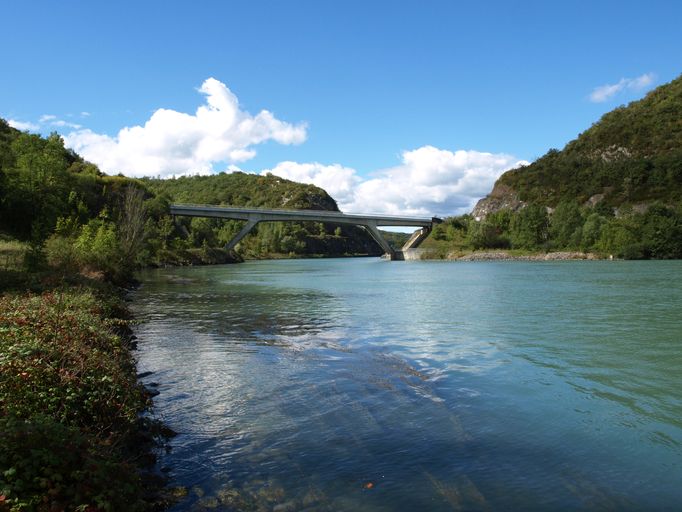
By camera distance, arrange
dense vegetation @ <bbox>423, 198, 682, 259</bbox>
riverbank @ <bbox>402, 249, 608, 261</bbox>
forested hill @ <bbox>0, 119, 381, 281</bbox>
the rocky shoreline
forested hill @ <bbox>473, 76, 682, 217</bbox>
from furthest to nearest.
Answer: forested hill @ <bbox>473, 76, 682, 217</bbox> < riverbank @ <bbox>402, 249, 608, 261</bbox> < the rocky shoreline < dense vegetation @ <bbox>423, 198, 682, 259</bbox> < forested hill @ <bbox>0, 119, 381, 281</bbox>

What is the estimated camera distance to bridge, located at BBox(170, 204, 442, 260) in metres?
117

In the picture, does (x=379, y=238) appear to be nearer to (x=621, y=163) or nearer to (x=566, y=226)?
(x=566, y=226)

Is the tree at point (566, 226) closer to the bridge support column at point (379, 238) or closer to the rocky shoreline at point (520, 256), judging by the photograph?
the rocky shoreline at point (520, 256)

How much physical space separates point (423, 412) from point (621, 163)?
160434 mm

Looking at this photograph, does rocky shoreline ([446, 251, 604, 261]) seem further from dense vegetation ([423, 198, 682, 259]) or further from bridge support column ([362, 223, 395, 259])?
bridge support column ([362, 223, 395, 259])

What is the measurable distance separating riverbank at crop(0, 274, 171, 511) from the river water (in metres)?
0.80

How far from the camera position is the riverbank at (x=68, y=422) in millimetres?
5109

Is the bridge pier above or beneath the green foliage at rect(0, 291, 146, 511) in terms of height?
above

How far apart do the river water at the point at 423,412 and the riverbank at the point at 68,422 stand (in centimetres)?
80

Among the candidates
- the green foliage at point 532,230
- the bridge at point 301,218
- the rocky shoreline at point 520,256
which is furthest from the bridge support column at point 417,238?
the green foliage at point 532,230

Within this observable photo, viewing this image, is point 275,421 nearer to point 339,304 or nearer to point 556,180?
point 339,304

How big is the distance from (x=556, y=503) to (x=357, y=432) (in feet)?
11.4

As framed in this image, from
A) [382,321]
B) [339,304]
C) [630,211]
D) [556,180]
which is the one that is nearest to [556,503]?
[382,321]

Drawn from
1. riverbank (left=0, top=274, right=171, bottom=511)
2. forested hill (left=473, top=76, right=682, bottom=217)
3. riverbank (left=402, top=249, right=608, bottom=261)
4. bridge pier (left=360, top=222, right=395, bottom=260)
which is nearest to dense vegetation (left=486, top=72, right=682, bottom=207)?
forested hill (left=473, top=76, right=682, bottom=217)
